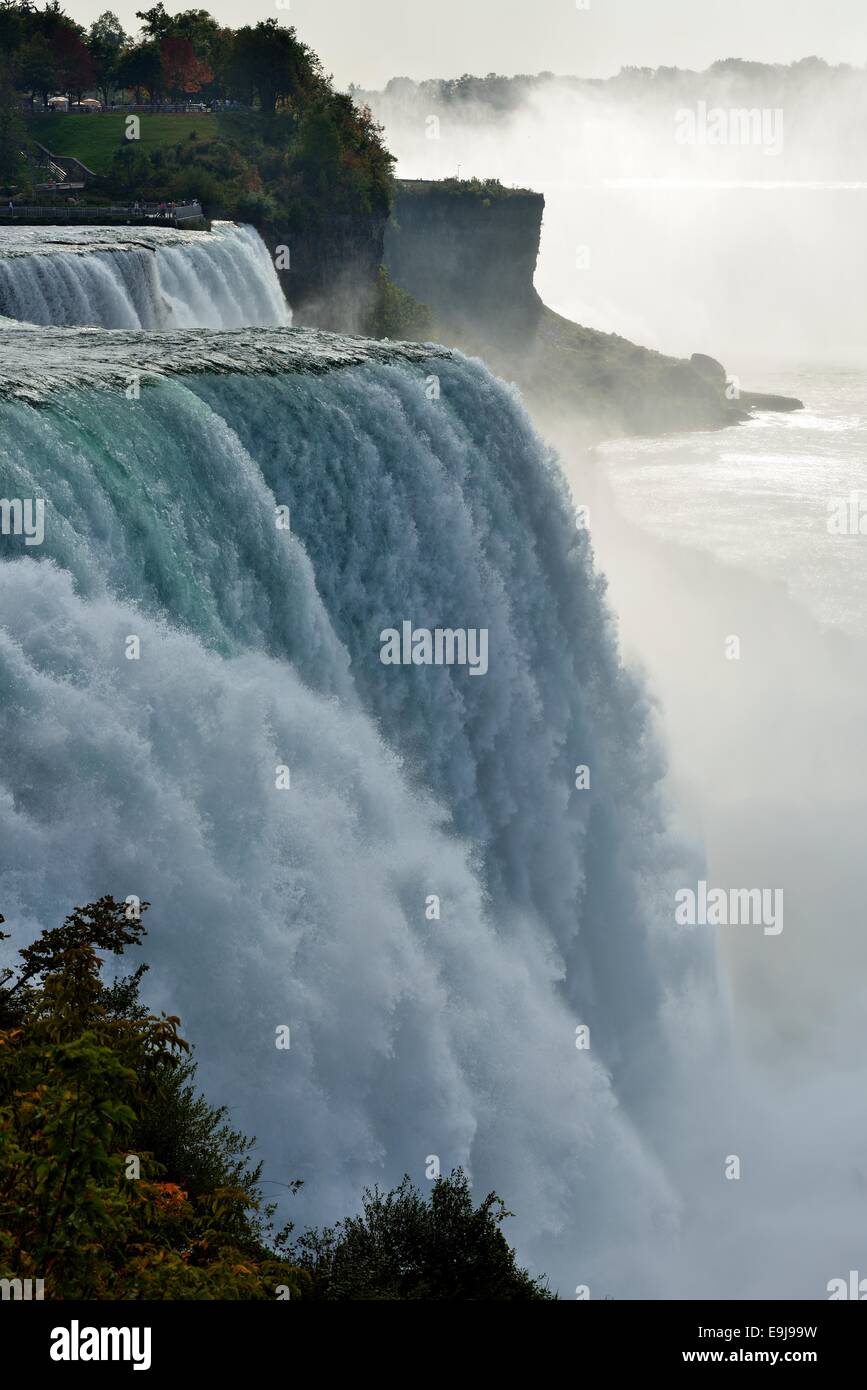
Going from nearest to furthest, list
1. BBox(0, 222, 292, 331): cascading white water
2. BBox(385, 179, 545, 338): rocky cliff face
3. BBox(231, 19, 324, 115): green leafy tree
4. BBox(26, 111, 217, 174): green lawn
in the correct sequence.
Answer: BBox(0, 222, 292, 331): cascading white water → BBox(26, 111, 217, 174): green lawn → BBox(231, 19, 324, 115): green leafy tree → BBox(385, 179, 545, 338): rocky cliff face

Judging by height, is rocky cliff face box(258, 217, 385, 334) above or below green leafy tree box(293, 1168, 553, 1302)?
above

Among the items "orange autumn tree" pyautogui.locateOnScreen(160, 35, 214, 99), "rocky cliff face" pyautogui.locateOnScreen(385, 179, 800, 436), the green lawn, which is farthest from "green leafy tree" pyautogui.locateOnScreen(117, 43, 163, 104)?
"rocky cliff face" pyautogui.locateOnScreen(385, 179, 800, 436)

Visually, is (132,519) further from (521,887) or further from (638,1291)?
(638,1291)

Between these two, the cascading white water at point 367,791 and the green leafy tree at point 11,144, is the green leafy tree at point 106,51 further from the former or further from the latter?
the cascading white water at point 367,791

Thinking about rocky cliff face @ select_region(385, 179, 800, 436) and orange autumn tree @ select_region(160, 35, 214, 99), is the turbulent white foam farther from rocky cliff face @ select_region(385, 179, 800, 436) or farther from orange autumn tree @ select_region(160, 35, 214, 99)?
orange autumn tree @ select_region(160, 35, 214, 99)

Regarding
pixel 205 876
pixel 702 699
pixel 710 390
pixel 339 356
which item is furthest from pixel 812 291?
pixel 205 876

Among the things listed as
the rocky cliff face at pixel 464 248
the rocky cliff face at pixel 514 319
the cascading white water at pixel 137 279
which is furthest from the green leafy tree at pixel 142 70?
the cascading white water at pixel 137 279
